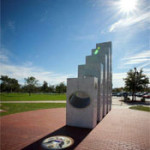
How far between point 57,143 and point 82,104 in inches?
138

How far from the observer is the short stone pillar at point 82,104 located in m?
7.24

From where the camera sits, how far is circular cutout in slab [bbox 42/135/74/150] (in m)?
4.52

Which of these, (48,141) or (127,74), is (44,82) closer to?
(127,74)

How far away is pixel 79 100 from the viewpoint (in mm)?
8539

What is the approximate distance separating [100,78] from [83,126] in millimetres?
3782

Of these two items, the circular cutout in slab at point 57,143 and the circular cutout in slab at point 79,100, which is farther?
the circular cutout in slab at point 79,100

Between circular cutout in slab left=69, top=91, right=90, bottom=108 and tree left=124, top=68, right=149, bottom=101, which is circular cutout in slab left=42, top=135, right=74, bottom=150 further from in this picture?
tree left=124, top=68, right=149, bottom=101

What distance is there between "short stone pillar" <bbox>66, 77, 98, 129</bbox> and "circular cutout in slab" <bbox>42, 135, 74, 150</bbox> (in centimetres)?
212

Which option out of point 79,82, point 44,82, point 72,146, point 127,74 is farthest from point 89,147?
point 44,82

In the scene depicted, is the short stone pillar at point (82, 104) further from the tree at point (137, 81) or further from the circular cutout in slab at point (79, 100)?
the tree at point (137, 81)

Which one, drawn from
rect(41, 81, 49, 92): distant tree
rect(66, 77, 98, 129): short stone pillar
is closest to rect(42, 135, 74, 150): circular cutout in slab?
rect(66, 77, 98, 129): short stone pillar

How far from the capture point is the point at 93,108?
283 inches

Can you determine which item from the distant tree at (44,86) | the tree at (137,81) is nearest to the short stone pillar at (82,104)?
the tree at (137,81)

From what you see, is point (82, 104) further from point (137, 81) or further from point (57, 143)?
point (137, 81)
